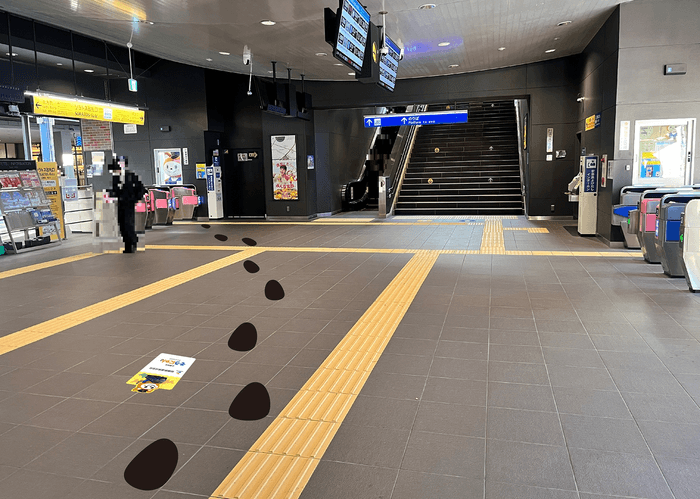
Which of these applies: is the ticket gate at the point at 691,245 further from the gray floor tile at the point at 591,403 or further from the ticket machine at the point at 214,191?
the ticket machine at the point at 214,191

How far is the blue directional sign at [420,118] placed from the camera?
13281mm

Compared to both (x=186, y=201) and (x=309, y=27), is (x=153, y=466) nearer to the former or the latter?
(x=309, y=27)

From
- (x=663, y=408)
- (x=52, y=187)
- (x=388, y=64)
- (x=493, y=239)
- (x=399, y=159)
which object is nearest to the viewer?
(x=663, y=408)

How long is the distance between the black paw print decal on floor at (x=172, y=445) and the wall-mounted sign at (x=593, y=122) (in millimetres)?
7360

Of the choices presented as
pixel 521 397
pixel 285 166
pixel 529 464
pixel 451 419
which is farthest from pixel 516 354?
pixel 285 166

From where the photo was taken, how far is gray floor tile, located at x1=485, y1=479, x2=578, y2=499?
1920 millimetres

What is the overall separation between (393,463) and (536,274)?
423cm

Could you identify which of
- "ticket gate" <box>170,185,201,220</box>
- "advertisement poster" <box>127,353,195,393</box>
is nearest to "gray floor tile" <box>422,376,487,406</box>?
"advertisement poster" <box>127,353,195,393</box>

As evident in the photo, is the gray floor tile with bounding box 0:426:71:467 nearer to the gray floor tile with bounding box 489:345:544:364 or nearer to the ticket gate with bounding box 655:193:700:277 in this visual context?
the gray floor tile with bounding box 489:345:544:364

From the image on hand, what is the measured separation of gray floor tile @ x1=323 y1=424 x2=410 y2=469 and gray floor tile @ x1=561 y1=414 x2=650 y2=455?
29.9 inches

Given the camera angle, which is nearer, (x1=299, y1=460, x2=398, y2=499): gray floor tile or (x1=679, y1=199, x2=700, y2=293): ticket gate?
(x1=299, y1=460, x2=398, y2=499): gray floor tile

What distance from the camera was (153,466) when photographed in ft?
7.13

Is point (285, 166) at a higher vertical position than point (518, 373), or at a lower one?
higher

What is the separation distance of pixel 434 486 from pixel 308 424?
2.44 feet
